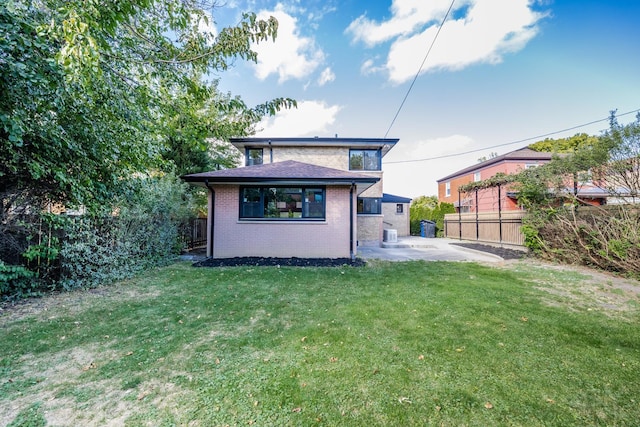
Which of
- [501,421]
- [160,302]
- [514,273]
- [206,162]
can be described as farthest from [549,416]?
[206,162]

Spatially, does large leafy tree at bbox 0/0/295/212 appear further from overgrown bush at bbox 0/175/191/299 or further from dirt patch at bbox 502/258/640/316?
dirt patch at bbox 502/258/640/316

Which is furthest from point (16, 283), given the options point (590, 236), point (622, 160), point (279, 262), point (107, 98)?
point (622, 160)

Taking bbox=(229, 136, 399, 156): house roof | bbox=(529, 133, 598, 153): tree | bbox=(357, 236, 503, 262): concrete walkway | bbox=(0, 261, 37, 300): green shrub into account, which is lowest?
bbox=(357, 236, 503, 262): concrete walkway

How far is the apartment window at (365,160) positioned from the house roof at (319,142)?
35 cm

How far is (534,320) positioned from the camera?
13.6 ft

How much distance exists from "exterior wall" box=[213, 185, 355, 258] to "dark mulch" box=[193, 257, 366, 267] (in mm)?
358

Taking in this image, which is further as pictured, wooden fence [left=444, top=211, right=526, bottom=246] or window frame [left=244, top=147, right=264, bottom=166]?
window frame [left=244, top=147, right=264, bottom=166]

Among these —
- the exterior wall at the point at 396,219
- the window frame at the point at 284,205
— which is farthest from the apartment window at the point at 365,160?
the exterior wall at the point at 396,219

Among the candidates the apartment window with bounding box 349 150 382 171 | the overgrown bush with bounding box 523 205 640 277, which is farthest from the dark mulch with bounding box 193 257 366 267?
the apartment window with bounding box 349 150 382 171

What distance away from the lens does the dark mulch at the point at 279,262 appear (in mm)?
8695

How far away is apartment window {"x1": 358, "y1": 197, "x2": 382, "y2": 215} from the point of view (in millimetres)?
15422

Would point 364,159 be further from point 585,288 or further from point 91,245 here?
point 91,245

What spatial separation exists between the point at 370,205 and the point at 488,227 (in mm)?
6385

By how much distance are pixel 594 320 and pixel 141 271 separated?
9.92 metres
